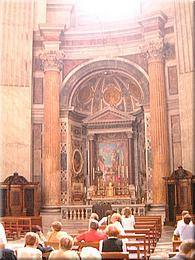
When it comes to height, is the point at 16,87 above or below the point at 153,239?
above

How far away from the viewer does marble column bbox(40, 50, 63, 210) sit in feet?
61.2

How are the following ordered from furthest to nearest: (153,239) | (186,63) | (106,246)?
(186,63)
(153,239)
(106,246)

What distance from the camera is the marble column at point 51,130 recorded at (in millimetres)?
18656

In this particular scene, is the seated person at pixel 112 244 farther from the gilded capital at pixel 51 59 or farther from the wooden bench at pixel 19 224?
the gilded capital at pixel 51 59

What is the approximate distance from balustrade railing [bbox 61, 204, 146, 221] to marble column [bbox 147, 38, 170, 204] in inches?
32.3

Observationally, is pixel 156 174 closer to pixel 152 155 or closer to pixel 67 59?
pixel 152 155

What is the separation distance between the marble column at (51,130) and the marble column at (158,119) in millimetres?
3801

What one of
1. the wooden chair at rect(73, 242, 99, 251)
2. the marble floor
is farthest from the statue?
the wooden chair at rect(73, 242, 99, 251)

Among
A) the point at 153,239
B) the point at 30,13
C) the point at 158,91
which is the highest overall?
the point at 30,13

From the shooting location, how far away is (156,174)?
17953 millimetres

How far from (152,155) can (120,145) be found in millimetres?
2553

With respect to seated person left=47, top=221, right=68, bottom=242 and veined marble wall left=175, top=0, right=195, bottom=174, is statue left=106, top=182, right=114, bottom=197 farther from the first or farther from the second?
seated person left=47, top=221, right=68, bottom=242

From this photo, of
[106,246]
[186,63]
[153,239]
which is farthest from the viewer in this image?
[186,63]

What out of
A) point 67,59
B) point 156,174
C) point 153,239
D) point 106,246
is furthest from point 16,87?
point 106,246
